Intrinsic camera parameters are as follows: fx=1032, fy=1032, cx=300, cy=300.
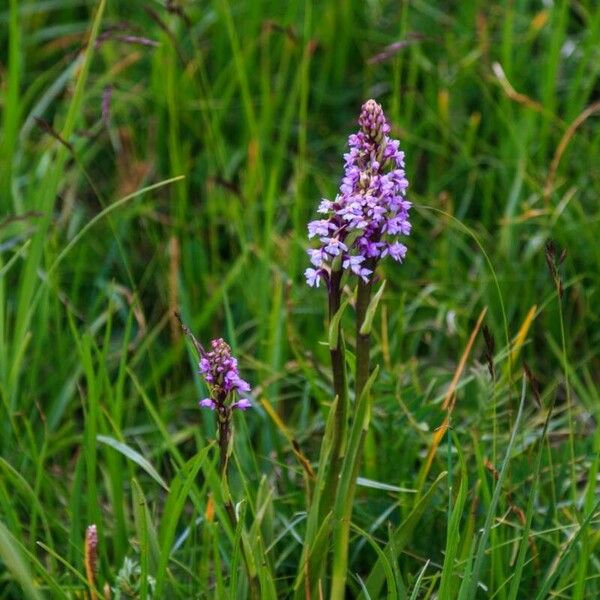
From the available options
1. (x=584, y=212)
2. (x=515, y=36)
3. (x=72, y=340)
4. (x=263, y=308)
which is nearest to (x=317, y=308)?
(x=263, y=308)

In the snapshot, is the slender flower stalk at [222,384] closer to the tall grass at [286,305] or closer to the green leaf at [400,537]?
the tall grass at [286,305]

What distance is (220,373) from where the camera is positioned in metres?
1.55

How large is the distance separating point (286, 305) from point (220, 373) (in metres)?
0.97

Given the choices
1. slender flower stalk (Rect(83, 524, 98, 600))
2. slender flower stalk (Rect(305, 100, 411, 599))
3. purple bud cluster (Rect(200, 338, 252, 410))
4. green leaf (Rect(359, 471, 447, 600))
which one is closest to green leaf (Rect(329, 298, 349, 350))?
slender flower stalk (Rect(305, 100, 411, 599))

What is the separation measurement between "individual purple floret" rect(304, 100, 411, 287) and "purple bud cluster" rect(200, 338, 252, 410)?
168 mm

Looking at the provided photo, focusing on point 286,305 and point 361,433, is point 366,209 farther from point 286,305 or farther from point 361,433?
point 286,305

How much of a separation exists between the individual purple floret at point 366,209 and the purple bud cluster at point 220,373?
6.6 inches

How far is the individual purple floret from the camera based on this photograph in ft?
4.86

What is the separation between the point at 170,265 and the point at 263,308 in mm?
511

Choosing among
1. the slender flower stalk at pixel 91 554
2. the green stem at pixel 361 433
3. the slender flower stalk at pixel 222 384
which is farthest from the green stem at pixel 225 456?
the slender flower stalk at pixel 91 554

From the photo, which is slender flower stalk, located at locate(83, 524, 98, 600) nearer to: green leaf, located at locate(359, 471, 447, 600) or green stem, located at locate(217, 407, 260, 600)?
green stem, located at locate(217, 407, 260, 600)

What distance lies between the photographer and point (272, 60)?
3703 millimetres

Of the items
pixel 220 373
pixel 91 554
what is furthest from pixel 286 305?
pixel 220 373

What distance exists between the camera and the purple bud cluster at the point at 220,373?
1.53 meters
